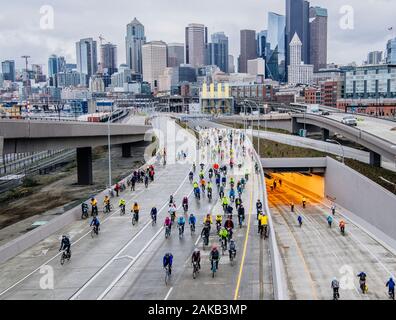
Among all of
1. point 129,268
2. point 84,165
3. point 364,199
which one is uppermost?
point 129,268

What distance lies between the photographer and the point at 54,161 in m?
90.0

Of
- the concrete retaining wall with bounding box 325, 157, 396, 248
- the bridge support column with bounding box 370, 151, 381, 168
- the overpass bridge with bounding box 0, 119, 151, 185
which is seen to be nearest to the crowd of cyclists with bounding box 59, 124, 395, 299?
the concrete retaining wall with bounding box 325, 157, 396, 248

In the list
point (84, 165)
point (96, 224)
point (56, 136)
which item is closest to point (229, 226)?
point (96, 224)

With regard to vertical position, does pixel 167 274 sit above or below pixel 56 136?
below

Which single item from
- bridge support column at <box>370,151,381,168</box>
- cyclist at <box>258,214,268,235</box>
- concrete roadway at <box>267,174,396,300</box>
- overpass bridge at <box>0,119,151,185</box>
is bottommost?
concrete roadway at <box>267,174,396,300</box>

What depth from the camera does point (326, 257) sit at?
116 ft

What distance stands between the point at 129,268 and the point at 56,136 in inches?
961

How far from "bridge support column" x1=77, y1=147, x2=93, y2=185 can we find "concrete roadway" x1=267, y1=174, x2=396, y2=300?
2041 cm

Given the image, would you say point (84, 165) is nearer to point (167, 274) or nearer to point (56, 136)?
point (56, 136)

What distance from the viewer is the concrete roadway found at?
28109 millimetres

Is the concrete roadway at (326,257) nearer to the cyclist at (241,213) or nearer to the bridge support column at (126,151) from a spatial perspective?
the cyclist at (241,213)

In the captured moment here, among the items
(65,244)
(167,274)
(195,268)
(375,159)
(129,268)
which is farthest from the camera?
(375,159)

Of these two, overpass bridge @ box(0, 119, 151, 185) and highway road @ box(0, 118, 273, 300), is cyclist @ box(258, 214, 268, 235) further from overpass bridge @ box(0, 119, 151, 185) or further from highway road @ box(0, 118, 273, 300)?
overpass bridge @ box(0, 119, 151, 185)
